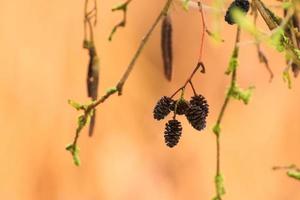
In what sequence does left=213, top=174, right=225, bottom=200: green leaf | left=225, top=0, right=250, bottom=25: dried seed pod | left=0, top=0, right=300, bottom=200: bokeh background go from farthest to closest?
left=0, top=0, right=300, bottom=200: bokeh background < left=225, top=0, right=250, bottom=25: dried seed pod < left=213, top=174, right=225, bottom=200: green leaf

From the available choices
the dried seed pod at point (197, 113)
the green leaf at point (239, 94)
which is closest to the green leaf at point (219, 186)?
the green leaf at point (239, 94)

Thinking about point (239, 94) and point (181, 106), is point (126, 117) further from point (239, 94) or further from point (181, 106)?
point (239, 94)

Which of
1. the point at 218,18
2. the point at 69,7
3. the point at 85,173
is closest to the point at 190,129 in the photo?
the point at 85,173

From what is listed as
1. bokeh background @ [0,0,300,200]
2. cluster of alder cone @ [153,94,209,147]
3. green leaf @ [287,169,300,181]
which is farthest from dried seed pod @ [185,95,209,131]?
bokeh background @ [0,0,300,200]

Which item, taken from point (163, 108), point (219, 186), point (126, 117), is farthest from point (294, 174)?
point (126, 117)

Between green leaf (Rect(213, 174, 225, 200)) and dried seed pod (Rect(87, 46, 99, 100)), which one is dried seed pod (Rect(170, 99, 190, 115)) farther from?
green leaf (Rect(213, 174, 225, 200))

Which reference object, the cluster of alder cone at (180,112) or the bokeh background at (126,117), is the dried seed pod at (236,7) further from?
the bokeh background at (126,117)
